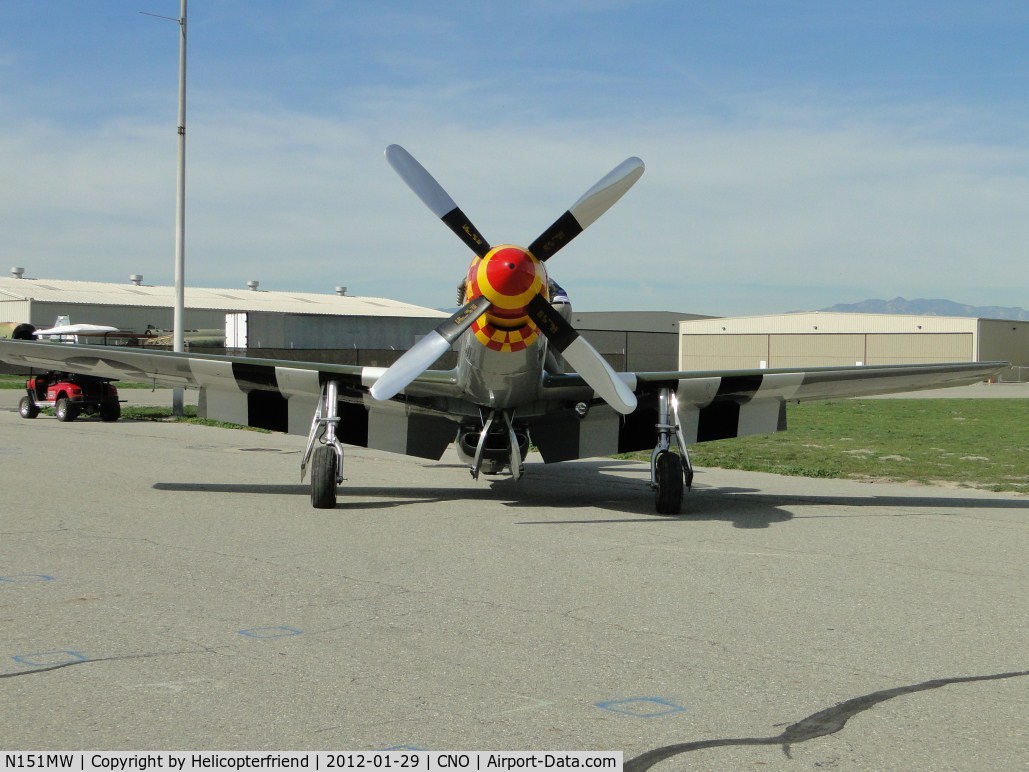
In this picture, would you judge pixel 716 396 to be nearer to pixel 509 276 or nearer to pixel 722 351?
pixel 509 276

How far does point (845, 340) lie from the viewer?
6494 centimetres

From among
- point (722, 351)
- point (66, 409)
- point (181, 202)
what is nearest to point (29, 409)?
point (66, 409)

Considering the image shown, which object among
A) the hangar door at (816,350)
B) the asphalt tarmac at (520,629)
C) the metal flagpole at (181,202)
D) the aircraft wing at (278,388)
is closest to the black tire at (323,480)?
the asphalt tarmac at (520,629)

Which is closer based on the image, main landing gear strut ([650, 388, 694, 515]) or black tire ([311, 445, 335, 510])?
black tire ([311, 445, 335, 510])

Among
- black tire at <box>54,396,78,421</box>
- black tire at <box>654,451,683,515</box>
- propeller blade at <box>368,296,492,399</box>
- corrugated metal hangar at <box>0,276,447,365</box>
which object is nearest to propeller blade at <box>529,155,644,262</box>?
propeller blade at <box>368,296,492,399</box>

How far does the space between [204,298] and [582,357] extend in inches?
2759

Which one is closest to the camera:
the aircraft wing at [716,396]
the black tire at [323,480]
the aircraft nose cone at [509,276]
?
the aircraft nose cone at [509,276]

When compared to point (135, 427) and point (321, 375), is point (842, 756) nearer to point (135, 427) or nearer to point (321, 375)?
point (321, 375)

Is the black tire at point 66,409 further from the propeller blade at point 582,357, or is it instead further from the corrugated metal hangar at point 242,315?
the propeller blade at point 582,357

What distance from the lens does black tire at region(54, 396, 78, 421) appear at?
26.8 meters

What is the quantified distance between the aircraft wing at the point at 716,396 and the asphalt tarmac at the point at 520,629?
4.16ft

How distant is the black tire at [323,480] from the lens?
11.8 m

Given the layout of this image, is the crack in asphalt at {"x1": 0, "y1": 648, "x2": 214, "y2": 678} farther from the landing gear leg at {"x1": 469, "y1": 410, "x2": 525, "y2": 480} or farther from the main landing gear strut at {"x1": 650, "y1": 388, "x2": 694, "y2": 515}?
the main landing gear strut at {"x1": 650, "y1": 388, "x2": 694, "y2": 515}

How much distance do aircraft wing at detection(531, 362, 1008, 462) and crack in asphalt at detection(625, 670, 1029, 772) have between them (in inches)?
300
